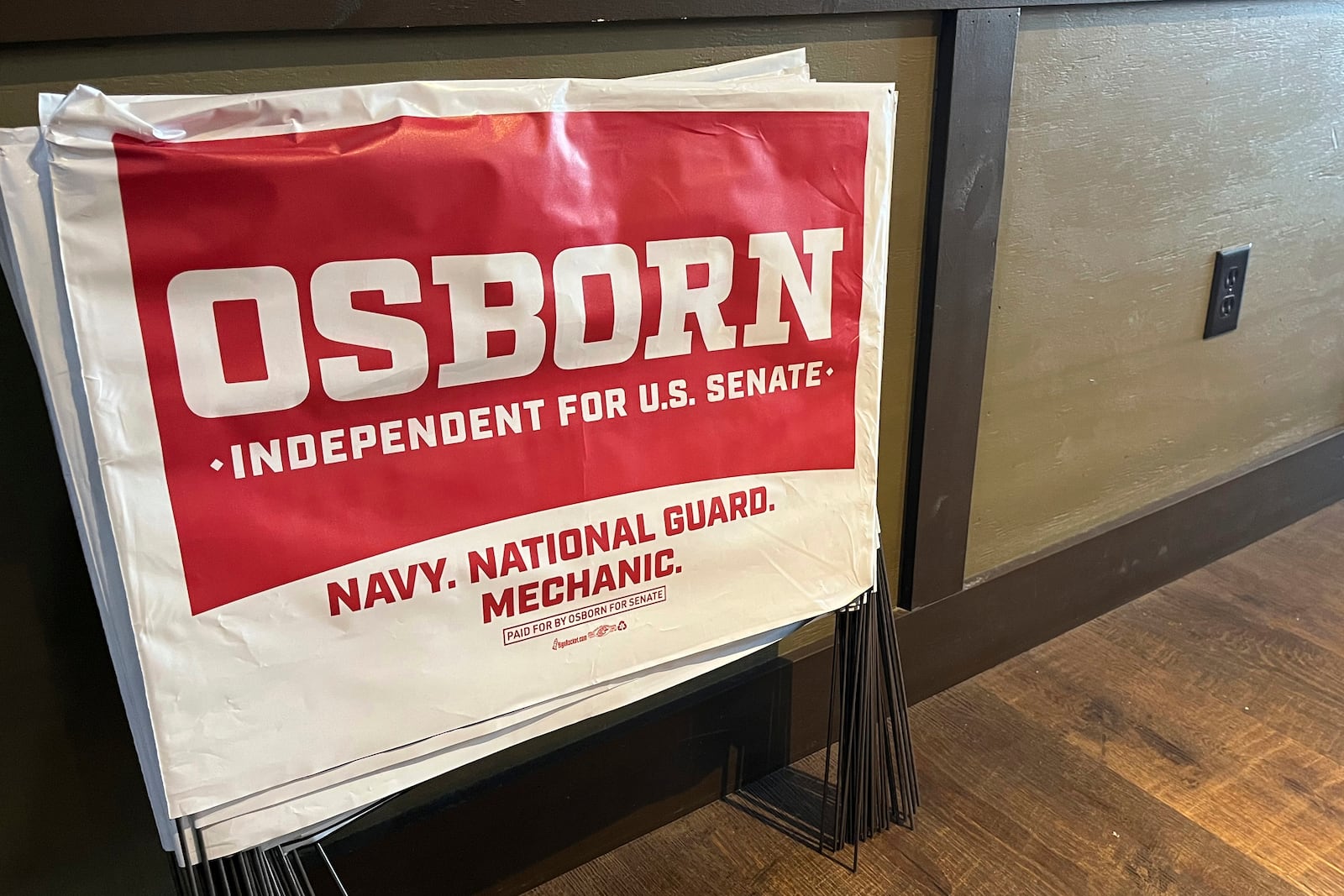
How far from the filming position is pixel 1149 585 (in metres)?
1.71

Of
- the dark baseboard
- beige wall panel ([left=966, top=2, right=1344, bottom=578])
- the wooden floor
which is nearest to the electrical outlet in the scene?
beige wall panel ([left=966, top=2, right=1344, bottom=578])

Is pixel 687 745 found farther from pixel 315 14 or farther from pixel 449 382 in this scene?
pixel 315 14

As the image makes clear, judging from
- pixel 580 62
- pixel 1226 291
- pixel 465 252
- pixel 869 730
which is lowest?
pixel 869 730

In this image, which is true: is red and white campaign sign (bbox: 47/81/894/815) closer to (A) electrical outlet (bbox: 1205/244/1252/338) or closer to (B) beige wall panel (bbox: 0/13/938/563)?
(B) beige wall panel (bbox: 0/13/938/563)

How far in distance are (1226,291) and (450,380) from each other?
130 centimetres

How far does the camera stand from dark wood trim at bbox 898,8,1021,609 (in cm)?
113

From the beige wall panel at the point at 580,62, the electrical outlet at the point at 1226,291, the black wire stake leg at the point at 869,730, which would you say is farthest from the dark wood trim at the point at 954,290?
the electrical outlet at the point at 1226,291

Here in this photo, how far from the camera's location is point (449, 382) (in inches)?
30.0

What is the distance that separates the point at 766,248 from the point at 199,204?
1.44ft

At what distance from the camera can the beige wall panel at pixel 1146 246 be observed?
4.18ft

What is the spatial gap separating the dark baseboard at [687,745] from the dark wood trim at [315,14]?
719 mm

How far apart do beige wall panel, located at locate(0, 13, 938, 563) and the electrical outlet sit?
0.62 m

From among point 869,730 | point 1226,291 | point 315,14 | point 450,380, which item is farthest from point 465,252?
Answer: point 1226,291

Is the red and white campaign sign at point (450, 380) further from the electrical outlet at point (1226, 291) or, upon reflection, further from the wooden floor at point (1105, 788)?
the electrical outlet at point (1226, 291)
